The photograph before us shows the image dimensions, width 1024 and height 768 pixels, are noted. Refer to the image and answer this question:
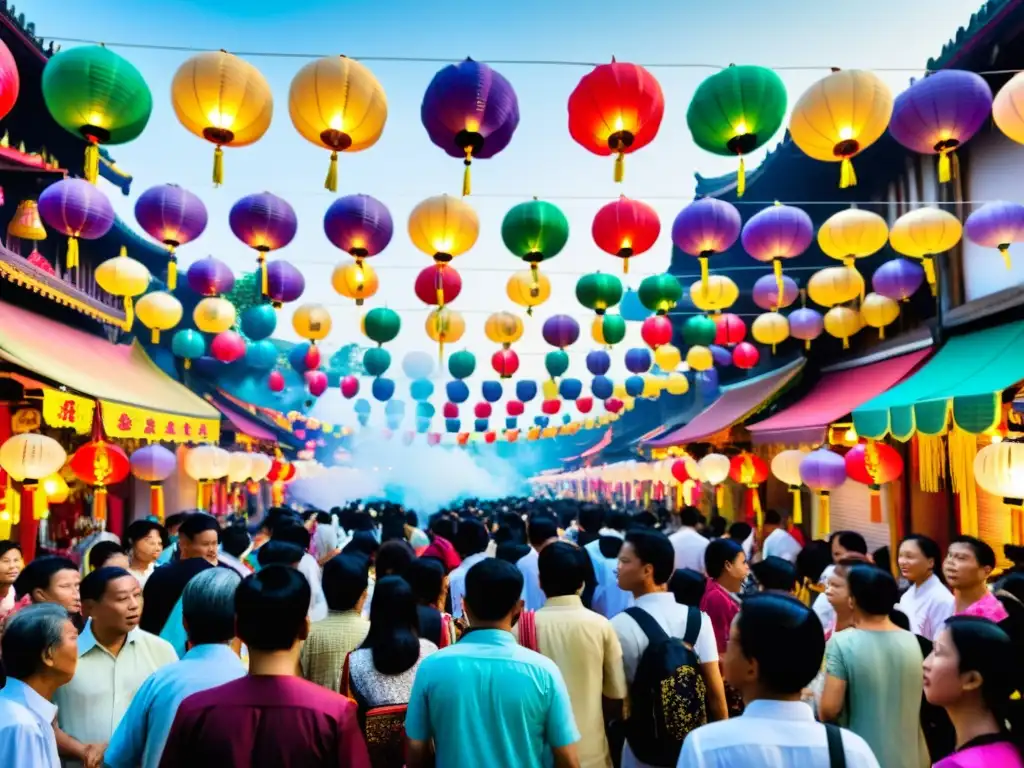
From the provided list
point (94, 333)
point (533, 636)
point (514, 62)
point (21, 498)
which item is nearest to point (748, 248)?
point (514, 62)

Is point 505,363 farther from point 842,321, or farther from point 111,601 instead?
point 111,601

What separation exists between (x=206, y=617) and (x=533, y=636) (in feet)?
4.66

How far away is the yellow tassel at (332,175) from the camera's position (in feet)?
18.5

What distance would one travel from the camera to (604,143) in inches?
225

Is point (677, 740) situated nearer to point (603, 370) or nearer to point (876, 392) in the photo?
point (876, 392)

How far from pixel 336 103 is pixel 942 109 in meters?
4.66

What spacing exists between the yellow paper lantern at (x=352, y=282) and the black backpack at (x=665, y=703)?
643 centimetres

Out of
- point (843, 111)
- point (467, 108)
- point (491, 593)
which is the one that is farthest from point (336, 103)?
point (491, 593)

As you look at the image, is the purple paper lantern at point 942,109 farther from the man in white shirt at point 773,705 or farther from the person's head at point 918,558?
the man in white shirt at point 773,705

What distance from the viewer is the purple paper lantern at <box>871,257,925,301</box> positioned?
8773mm

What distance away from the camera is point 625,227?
7.14 metres

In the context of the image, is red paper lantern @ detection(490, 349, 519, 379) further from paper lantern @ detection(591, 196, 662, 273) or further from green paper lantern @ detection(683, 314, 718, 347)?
paper lantern @ detection(591, 196, 662, 273)

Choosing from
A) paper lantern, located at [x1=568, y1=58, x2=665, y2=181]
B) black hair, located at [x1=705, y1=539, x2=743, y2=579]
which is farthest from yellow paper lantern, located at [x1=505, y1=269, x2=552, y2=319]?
black hair, located at [x1=705, y1=539, x2=743, y2=579]

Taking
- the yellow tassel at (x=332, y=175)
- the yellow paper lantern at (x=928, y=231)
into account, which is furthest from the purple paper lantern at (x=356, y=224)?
the yellow paper lantern at (x=928, y=231)
